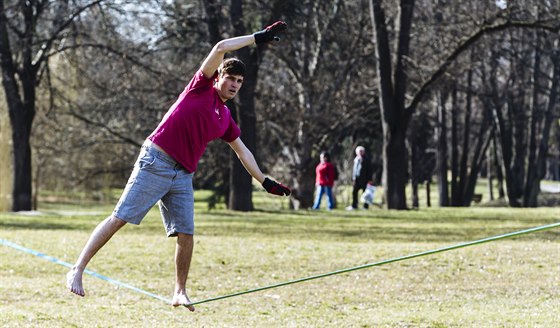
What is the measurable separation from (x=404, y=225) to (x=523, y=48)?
1974 cm

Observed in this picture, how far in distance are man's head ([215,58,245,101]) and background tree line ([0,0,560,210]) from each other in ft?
57.9

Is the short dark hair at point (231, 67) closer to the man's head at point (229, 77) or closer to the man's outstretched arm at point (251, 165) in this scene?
the man's head at point (229, 77)

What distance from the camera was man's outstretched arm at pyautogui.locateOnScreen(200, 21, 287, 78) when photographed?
288 inches

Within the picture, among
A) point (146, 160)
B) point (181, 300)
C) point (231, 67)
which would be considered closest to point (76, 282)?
point (181, 300)

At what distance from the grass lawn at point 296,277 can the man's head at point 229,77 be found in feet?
6.92

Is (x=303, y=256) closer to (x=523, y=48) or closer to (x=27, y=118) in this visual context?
(x=27, y=118)

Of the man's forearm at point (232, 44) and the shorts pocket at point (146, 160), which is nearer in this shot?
the man's forearm at point (232, 44)

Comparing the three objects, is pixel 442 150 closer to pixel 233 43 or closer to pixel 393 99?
pixel 393 99

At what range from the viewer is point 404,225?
71.3ft

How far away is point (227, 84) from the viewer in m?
7.79

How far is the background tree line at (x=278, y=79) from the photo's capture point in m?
26.8

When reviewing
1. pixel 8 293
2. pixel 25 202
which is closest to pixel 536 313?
pixel 8 293

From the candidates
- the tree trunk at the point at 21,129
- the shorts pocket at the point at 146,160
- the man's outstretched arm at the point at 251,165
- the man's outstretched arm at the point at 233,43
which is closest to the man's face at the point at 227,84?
the man's outstretched arm at the point at 233,43

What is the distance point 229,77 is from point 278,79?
96.2 ft
